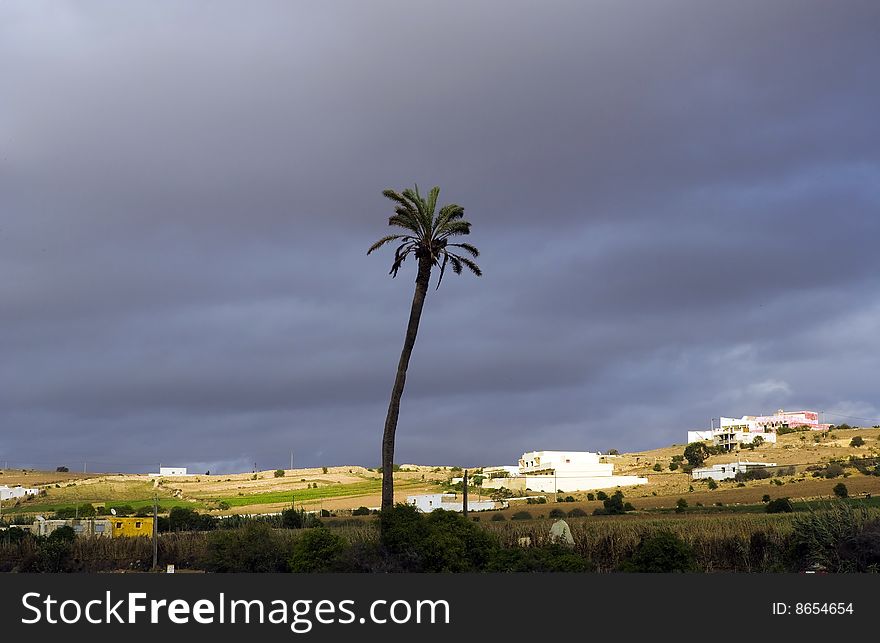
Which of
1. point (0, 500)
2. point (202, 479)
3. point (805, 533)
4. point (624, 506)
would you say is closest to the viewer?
point (805, 533)

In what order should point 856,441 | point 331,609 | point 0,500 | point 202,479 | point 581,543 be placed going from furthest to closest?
point 202,479
point 856,441
point 0,500
point 581,543
point 331,609

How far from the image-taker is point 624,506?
72000 mm

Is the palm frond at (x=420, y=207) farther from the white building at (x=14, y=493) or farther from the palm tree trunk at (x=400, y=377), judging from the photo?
the white building at (x=14, y=493)

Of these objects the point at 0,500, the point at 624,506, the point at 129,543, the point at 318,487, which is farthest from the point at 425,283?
the point at 318,487

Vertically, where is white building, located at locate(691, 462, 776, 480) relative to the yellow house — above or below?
above

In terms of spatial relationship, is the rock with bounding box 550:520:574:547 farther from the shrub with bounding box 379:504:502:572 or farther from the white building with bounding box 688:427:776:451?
the white building with bounding box 688:427:776:451

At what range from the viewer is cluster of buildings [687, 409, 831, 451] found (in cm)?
15075

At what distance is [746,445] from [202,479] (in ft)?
263

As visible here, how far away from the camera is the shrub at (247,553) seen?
104 feet

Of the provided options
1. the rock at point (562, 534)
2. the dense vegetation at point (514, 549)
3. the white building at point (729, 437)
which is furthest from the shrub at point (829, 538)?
the white building at point (729, 437)

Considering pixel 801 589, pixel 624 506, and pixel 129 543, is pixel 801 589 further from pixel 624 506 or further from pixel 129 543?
pixel 624 506

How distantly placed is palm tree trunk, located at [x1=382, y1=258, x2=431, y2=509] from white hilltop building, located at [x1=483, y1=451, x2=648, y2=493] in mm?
65963

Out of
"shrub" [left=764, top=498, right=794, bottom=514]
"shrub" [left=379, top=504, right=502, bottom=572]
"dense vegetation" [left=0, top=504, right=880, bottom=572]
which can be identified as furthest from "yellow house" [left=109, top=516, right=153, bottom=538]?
"shrub" [left=764, top=498, right=794, bottom=514]

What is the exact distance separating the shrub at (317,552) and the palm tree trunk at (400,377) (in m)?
8.43
